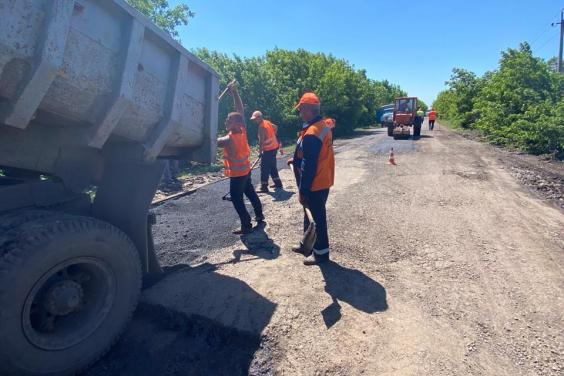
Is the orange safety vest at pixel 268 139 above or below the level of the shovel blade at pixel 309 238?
above

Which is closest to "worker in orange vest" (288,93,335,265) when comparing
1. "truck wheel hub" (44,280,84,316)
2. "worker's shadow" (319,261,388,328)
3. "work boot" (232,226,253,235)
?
"worker's shadow" (319,261,388,328)

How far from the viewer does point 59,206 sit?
291 centimetres

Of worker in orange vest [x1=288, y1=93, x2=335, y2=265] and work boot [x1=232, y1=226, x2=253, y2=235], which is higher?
worker in orange vest [x1=288, y1=93, x2=335, y2=265]

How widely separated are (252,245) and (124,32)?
9.91 feet

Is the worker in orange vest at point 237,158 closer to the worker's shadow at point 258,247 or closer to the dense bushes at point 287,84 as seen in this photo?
the worker's shadow at point 258,247

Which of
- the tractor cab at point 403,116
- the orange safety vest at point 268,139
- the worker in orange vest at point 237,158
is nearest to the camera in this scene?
the worker in orange vest at point 237,158

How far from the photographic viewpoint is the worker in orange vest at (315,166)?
13.1 feet

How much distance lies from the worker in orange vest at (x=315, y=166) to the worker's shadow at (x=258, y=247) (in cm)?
46

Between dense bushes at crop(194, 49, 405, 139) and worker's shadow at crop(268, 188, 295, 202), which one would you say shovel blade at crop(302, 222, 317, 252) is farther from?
→ dense bushes at crop(194, 49, 405, 139)

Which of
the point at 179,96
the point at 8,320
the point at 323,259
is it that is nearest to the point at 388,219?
the point at 323,259

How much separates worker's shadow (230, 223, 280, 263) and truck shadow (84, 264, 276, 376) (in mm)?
774

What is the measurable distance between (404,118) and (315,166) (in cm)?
1901

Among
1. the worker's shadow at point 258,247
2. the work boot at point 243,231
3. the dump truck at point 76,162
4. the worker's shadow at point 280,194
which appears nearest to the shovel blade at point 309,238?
the worker's shadow at point 258,247

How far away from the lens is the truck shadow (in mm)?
2775
